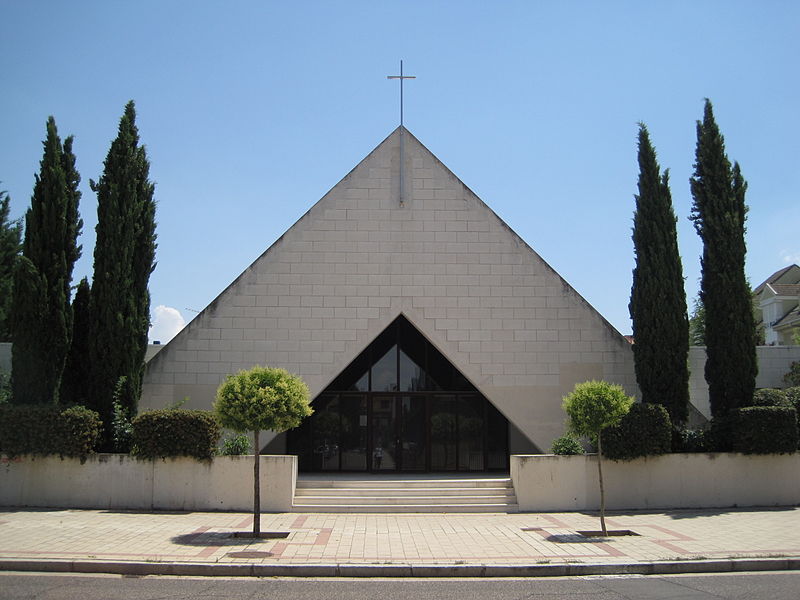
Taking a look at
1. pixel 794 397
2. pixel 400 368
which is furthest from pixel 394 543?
pixel 794 397

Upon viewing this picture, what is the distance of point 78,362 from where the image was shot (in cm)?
1744

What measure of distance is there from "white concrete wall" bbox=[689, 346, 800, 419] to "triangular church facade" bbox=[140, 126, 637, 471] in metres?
2.52

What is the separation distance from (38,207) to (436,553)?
12664 millimetres

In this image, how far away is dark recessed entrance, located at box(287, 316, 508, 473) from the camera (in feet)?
68.0

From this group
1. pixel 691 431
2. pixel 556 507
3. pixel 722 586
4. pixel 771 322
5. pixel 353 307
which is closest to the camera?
pixel 722 586

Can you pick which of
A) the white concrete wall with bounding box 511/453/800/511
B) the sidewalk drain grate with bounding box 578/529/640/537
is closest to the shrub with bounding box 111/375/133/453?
the white concrete wall with bounding box 511/453/800/511

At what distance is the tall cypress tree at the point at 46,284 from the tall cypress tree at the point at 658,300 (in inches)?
574

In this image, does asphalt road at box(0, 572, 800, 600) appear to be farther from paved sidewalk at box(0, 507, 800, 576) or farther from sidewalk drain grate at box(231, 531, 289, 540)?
sidewalk drain grate at box(231, 531, 289, 540)

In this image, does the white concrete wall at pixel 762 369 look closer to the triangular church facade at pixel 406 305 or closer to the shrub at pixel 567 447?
the triangular church facade at pixel 406 305

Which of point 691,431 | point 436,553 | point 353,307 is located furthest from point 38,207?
point 691,431

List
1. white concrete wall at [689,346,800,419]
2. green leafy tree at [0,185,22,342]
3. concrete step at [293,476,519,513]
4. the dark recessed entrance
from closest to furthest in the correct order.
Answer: concrete step at [293,476,519,513]
white concrete wall at [689,346,800,419]
the dark recessed entrance
green leafy tree at [0,185,22,342]

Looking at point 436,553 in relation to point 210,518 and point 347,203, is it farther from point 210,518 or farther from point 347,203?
point 347,203

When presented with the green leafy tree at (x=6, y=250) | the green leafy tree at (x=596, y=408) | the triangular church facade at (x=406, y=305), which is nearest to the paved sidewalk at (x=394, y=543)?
the green leafy tree at (x=596, y=408)

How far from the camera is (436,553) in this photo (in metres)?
11.4
